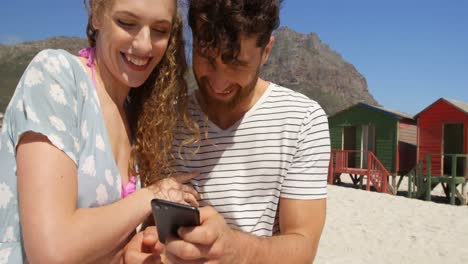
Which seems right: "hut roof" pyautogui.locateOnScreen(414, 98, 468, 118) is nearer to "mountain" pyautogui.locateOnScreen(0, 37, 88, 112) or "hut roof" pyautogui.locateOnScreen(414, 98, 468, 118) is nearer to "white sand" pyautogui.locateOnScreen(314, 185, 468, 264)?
"white sand" pyautogui.locateOnScreen(314, 185, 468, 264)

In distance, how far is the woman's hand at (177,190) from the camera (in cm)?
193

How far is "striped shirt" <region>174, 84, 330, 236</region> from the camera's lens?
208cm

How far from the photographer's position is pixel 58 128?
1.50 metres

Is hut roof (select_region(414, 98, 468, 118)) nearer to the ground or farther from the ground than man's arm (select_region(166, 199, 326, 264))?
farther from the ground

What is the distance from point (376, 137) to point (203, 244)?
21540 millimetres

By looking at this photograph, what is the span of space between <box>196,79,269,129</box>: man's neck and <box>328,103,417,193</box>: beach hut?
1855cm

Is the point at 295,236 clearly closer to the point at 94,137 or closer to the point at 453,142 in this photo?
the point at 94,137

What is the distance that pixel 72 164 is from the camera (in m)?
1.52

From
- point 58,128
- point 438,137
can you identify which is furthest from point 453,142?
point 58,128

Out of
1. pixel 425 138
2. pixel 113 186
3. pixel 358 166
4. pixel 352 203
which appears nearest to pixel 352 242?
pixel 352 203

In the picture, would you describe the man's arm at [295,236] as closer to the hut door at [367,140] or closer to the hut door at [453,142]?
the hut door at [453,142]

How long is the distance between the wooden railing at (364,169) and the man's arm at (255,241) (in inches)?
684

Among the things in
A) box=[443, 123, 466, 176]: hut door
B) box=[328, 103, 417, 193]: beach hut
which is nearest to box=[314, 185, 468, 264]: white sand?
box=[328, 103, 417, 193]: beach hut

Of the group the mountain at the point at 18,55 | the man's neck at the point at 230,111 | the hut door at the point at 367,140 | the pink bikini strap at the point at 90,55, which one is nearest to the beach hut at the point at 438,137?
the hut door at the point at 367,140
